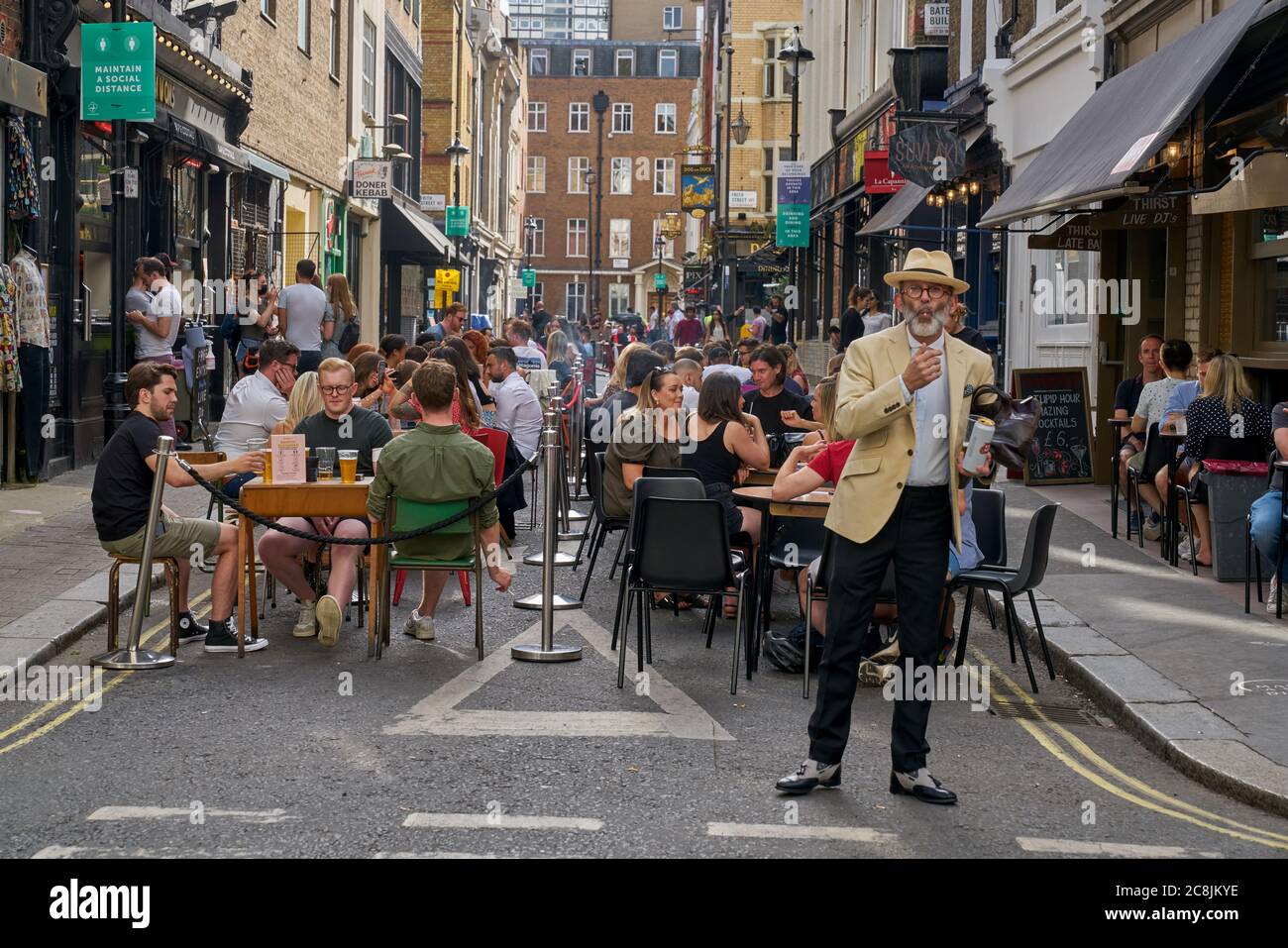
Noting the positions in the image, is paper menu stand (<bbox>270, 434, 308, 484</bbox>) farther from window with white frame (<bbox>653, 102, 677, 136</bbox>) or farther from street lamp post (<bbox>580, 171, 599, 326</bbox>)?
window with white frame (<bbox>653, 102, 677, 136</bbox>)

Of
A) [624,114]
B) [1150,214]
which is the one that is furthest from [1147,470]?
[624,114]

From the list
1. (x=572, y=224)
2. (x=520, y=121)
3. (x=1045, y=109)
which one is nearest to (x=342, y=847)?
(x=1045, y=109)

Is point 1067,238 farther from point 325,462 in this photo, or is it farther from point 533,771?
point 533,771

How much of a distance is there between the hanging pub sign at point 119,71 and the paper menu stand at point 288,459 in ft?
18.3

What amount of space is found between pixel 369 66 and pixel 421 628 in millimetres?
27350

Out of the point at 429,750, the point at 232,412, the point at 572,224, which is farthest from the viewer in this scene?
the point at 572,224

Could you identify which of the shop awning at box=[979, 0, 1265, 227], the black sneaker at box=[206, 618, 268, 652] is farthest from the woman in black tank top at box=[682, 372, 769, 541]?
the shop awning at box=[979, 0, 1265, 227]

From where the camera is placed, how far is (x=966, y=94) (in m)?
22.0

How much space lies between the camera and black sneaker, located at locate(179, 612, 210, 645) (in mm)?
8906

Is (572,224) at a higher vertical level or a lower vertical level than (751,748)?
higher

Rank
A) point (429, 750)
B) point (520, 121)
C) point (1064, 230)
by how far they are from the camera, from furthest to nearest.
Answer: point (520, 121)
point (1064, 230)
point (429, 750)

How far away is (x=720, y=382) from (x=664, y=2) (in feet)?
323

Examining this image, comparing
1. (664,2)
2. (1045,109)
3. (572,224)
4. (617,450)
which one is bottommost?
(617,450)

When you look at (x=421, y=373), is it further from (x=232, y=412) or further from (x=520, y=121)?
(x=520, y=121)
